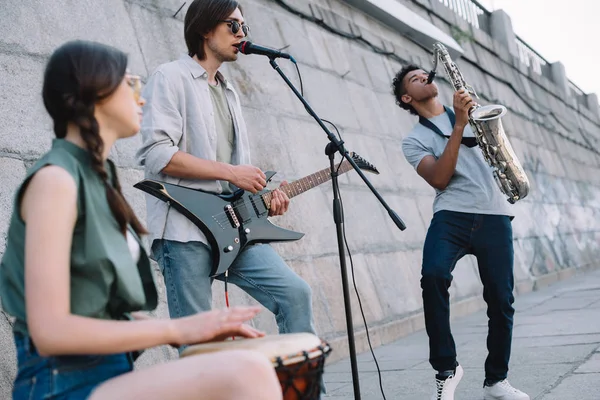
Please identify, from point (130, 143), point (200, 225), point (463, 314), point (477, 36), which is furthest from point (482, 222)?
point (477, 36)

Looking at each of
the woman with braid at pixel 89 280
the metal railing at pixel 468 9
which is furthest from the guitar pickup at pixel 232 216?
the metal railing at pixel 468 9

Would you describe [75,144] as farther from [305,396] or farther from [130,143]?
[130,143]

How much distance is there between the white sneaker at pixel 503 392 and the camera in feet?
11.0

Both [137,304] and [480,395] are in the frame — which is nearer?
[137,304]

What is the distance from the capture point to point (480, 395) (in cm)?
364

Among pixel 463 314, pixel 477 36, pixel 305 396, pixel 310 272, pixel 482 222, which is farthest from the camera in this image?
pixel 477 36

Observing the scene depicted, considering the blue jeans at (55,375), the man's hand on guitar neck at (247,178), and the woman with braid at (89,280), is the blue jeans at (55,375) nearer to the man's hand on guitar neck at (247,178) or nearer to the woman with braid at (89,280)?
the woman with braid at (89,280)

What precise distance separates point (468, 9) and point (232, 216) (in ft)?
34.7

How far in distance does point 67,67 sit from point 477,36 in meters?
10.9

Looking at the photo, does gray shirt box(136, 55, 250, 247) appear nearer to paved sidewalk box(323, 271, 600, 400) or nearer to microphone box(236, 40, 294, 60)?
microphone box(236, 40, 294, 60)

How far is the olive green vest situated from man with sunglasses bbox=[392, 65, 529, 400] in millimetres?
2198

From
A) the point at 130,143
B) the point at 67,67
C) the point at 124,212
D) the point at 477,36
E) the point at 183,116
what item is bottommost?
the point at 124,212

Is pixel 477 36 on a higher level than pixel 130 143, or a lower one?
higher

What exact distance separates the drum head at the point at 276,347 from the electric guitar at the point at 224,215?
113 cm
